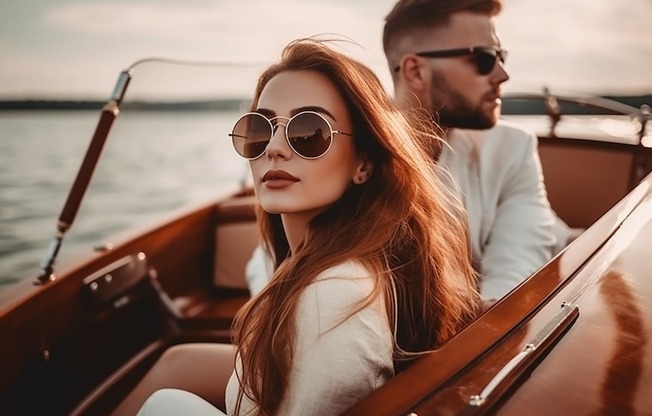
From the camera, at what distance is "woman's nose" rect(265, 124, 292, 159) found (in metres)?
1.12

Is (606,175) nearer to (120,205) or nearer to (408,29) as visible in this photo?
(408,29)

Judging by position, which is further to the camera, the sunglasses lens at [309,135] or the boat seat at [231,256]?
the boat seat at [231,256]

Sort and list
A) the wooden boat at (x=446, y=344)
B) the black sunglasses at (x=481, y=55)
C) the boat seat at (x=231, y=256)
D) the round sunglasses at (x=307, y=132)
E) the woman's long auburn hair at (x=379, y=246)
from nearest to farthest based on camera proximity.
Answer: the wooden boat at (x=446, y=344), the woman's long auburn hair at (x=379, y=246), the round sunglasses at (x=307, y=132), the black sunglasses at (x=481, y=55), the boat seat at (x=231, y=256)

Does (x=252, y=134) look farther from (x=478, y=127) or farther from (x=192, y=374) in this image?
(x=478, y=127)

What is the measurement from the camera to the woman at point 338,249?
2.91ft

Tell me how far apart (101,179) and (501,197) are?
4.93 ft

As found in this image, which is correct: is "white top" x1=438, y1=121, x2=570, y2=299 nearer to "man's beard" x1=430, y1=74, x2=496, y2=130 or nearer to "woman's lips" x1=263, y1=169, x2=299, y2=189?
"man's beard" x1=430, y1=74, x2=496, y2=130

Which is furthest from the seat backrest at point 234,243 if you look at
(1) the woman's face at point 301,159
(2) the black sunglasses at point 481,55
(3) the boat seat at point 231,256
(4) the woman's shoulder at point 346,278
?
(4) the woman's shoulder at point 346,278

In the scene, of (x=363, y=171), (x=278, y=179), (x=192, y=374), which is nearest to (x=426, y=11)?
(x=363, y=171)

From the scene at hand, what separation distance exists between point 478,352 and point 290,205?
1.45 ft

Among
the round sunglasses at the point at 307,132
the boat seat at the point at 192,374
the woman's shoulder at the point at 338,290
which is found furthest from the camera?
the boat seat at the point at 192,374

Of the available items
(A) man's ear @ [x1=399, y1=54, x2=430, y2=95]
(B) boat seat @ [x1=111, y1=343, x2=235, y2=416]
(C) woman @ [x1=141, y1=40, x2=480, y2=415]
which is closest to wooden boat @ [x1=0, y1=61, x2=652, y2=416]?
(C) woman @ [x1=141, y1=40, x2=480, y2=415]

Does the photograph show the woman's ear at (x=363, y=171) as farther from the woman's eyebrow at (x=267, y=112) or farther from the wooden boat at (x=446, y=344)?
the wooden boat at (x=446, y=344)

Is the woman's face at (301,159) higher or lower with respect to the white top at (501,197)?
higher
